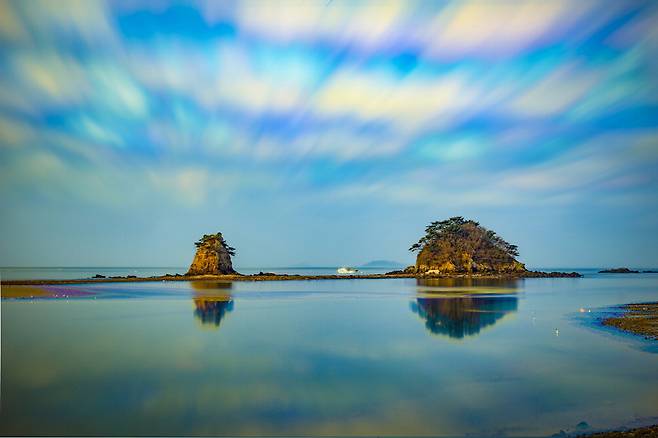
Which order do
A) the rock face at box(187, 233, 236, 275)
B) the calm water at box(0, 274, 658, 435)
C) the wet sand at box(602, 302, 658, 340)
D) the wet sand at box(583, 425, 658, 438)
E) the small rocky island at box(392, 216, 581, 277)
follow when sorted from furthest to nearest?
the small rocky island at box(392, 216, 581, 277), the rock face at box(187, 233, 236, 275), the wet sand at box(602, 302, 658, 340), the calm water at box(0, 274, 658, 435), the wet sand at box(583, 425, 658, 438)

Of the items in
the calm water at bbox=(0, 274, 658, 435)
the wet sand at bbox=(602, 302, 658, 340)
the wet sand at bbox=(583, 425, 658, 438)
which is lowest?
the wet sand at bbox=(602, 302, 658, 340)

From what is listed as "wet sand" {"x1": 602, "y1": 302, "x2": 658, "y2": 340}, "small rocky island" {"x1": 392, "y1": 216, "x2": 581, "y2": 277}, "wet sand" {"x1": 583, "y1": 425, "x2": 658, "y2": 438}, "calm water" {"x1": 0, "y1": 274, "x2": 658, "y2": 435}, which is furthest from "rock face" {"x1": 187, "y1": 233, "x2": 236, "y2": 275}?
"wet sand" {"x1": 583, "y1": 425, "x2": 658, "y2": 438}

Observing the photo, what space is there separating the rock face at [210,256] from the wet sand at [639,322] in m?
79.7

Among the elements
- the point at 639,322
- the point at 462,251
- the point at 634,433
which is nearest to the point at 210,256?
the point at 462,251

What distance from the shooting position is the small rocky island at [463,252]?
117 m

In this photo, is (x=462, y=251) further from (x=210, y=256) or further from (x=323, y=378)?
(x=323, y=378)

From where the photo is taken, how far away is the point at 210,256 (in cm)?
9781

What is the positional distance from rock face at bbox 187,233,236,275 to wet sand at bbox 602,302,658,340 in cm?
7969

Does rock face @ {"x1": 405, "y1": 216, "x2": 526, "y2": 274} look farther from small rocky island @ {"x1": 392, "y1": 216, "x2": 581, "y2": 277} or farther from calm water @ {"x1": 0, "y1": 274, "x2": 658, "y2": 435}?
calm water @ {"x1": 0, "y1": 274, "x2": 658, "y2": 435}

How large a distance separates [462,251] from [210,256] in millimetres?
64616

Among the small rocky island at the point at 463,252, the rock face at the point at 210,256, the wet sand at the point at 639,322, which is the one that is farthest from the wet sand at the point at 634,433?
the small rocky island at the point at 463,252

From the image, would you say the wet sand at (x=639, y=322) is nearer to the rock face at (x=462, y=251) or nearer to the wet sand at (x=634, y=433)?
the wet sand at (x=634, y=433)

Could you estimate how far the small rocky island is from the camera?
117000 mm

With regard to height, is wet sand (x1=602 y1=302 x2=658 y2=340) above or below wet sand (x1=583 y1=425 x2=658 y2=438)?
below
